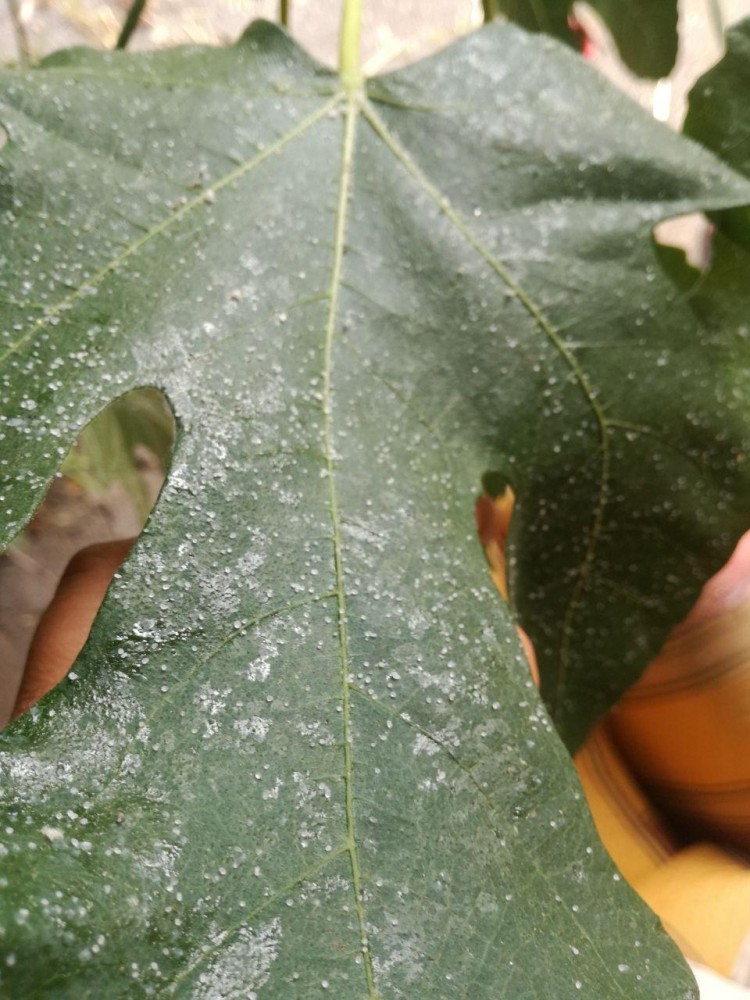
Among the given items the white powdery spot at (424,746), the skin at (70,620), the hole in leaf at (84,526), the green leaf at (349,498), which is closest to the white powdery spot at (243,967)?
the green leaf at (349,498)

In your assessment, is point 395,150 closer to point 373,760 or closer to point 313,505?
point 313,505

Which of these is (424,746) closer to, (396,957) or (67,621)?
(396,957)

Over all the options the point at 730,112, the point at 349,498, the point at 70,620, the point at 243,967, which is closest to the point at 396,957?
the point at 243,967

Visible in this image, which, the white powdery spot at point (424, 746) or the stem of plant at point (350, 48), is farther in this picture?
the stem of plant at point (350, 48)

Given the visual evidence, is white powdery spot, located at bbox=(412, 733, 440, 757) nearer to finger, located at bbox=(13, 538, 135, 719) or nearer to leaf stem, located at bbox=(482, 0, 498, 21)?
finger, located at bbox=(13, 538, 135, 719)

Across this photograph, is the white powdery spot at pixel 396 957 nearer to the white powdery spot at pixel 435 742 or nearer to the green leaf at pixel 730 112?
the white powdery spot at pixel 435 742

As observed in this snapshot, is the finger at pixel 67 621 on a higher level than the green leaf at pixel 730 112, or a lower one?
lower
